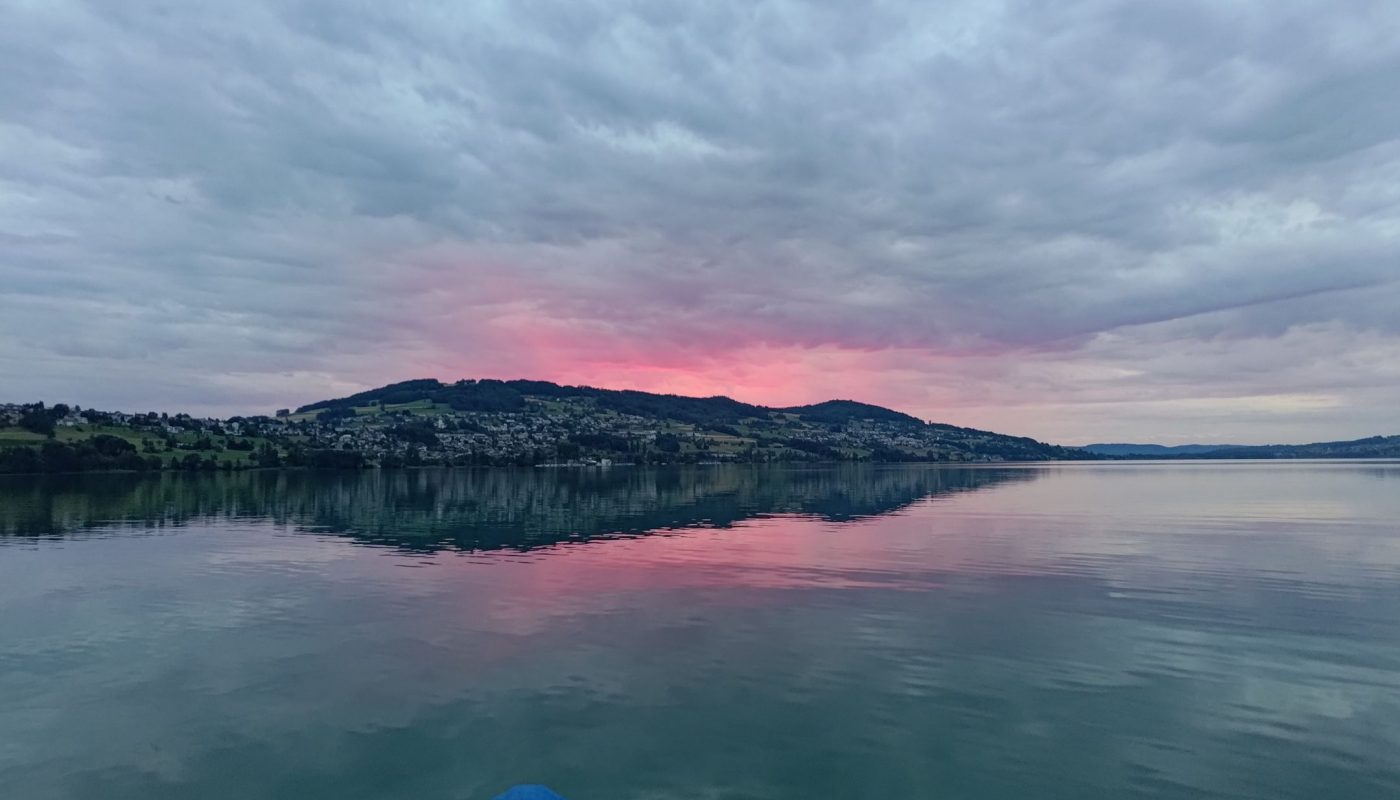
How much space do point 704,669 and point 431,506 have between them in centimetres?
7883

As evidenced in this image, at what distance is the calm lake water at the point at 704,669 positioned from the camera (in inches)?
695

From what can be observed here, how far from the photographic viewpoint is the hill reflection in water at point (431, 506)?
224 ft

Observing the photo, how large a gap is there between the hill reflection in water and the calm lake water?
10624 millimetres

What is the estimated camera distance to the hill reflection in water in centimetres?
6819

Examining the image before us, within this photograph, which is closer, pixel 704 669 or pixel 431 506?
pixel 704 669

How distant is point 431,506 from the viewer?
96750mm

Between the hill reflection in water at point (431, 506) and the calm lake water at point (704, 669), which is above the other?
the hill reflection in water at point (431, 506)

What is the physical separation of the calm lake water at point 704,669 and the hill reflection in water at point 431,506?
34.9ft

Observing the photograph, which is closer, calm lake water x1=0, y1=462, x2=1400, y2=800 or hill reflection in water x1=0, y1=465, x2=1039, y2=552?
calm lake water x1=0, y1=462, x2=1400, y2=800

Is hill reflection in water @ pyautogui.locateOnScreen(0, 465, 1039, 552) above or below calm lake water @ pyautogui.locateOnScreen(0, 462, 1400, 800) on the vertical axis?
above

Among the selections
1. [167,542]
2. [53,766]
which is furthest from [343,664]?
[167,542]

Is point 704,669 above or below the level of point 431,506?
below

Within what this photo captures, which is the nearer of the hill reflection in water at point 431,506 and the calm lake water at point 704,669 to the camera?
the calm lake water at point 704,669

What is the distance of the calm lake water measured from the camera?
1764 centimetres
